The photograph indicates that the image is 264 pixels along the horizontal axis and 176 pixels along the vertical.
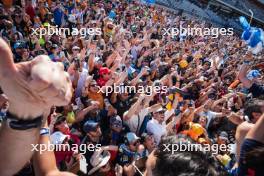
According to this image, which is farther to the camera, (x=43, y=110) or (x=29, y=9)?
(x=29, y=9)

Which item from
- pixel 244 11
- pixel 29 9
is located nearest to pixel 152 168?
pixel 29 9

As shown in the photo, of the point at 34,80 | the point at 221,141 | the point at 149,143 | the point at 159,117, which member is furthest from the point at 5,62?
the point at 221,141

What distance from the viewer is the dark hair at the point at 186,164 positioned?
1127 mm

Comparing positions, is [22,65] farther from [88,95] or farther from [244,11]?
[244,11]

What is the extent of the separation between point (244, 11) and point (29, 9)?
20917 millimetres

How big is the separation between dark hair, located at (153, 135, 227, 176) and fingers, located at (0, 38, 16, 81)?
53 centimetres

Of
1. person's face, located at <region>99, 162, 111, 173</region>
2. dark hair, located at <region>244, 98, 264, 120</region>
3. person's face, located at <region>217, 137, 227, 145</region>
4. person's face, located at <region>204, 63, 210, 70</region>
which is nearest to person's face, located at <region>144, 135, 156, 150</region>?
person's face, located at <region>99, 162, 111, 173</region>

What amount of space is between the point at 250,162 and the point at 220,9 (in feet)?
77.0

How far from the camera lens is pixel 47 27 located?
7262 mm

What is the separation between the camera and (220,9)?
23719mm

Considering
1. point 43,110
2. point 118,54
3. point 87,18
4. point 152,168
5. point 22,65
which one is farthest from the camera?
point 87,18

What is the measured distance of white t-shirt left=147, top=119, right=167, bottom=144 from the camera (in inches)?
201

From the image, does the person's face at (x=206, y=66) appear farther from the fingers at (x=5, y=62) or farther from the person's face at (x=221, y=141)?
the fingers at (x=5, y=62)

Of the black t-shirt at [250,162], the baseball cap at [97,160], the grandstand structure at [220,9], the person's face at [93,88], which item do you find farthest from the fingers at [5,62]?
the grandstand structure at [220,9]
